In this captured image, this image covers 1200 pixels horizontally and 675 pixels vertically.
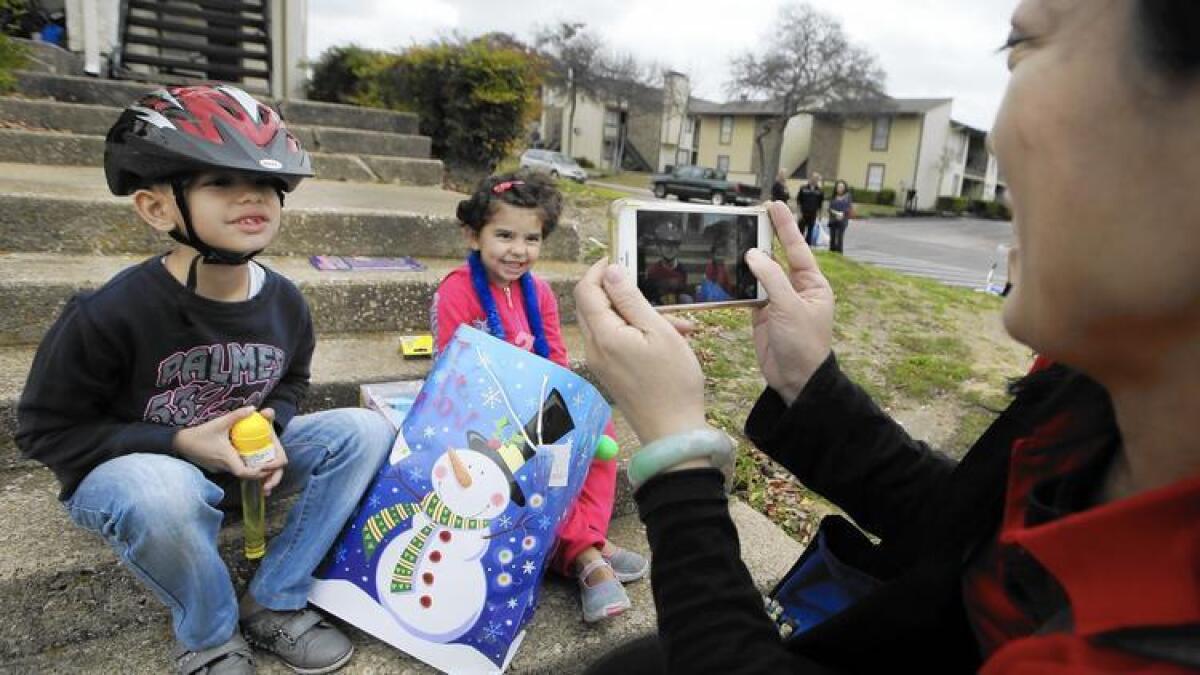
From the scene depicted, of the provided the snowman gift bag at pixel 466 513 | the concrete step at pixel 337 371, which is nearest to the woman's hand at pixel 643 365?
the snowman gift bag at pixel 466 513

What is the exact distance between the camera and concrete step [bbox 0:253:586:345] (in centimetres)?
248

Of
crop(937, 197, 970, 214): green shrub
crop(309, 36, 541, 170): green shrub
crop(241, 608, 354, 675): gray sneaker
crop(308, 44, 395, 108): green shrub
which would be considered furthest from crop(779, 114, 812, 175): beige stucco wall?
crop(241, 608, 354, 675): gray sneaker

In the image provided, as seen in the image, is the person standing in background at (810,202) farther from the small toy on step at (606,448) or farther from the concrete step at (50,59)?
the small toy on step at (606,448)

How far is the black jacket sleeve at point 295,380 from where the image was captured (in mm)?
1973

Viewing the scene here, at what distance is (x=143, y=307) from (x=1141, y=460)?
1947 millimetres

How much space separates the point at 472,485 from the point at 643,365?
91cm

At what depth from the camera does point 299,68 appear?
831 centimetres

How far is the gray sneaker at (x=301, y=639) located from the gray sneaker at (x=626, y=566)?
807 mm

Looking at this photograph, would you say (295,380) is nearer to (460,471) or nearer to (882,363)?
(460,471)

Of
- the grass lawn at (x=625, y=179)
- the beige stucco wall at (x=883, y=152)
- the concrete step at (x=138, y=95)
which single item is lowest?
the concrete step at (x=138, y=95)

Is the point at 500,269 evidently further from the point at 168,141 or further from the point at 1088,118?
the point at 1088,118

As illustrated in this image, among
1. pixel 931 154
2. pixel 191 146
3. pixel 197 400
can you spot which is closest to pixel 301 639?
pixel 197 400

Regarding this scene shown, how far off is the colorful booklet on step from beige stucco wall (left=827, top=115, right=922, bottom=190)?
43296 mm

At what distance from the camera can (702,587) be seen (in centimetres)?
91
